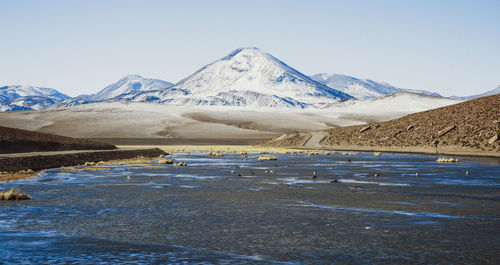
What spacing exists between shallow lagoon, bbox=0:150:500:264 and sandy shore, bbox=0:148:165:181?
6.66 meters

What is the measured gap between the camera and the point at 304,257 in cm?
1405

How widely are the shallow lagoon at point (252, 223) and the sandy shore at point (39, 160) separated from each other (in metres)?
6.66

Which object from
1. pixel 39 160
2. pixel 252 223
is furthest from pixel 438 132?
pixel 252 223

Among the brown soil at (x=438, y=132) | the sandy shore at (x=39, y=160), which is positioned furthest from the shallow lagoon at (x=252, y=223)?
the brown soil at (x=438, y=132)

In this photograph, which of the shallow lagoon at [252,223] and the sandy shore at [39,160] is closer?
the shallow lagoon at [252,223]

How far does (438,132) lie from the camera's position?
9288 cm

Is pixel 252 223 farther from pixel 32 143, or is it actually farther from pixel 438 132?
pixel 438 132

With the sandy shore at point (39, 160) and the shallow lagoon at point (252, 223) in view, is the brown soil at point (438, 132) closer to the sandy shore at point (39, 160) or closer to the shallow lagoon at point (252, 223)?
the sandy shore at point (39, 160)

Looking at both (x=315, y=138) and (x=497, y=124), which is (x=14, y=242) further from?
(x=315, y=138)

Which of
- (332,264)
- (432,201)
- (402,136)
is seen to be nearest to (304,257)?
(332,264)

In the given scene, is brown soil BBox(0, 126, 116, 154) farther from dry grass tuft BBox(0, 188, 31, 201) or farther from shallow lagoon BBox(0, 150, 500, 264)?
dry grass tuft BBox(0, 188, 31, 201)

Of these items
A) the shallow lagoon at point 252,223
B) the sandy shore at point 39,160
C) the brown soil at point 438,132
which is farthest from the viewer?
the brown soil at point 438,132

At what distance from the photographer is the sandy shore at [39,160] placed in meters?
39.3

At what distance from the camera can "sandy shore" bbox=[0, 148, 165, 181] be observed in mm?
39312
